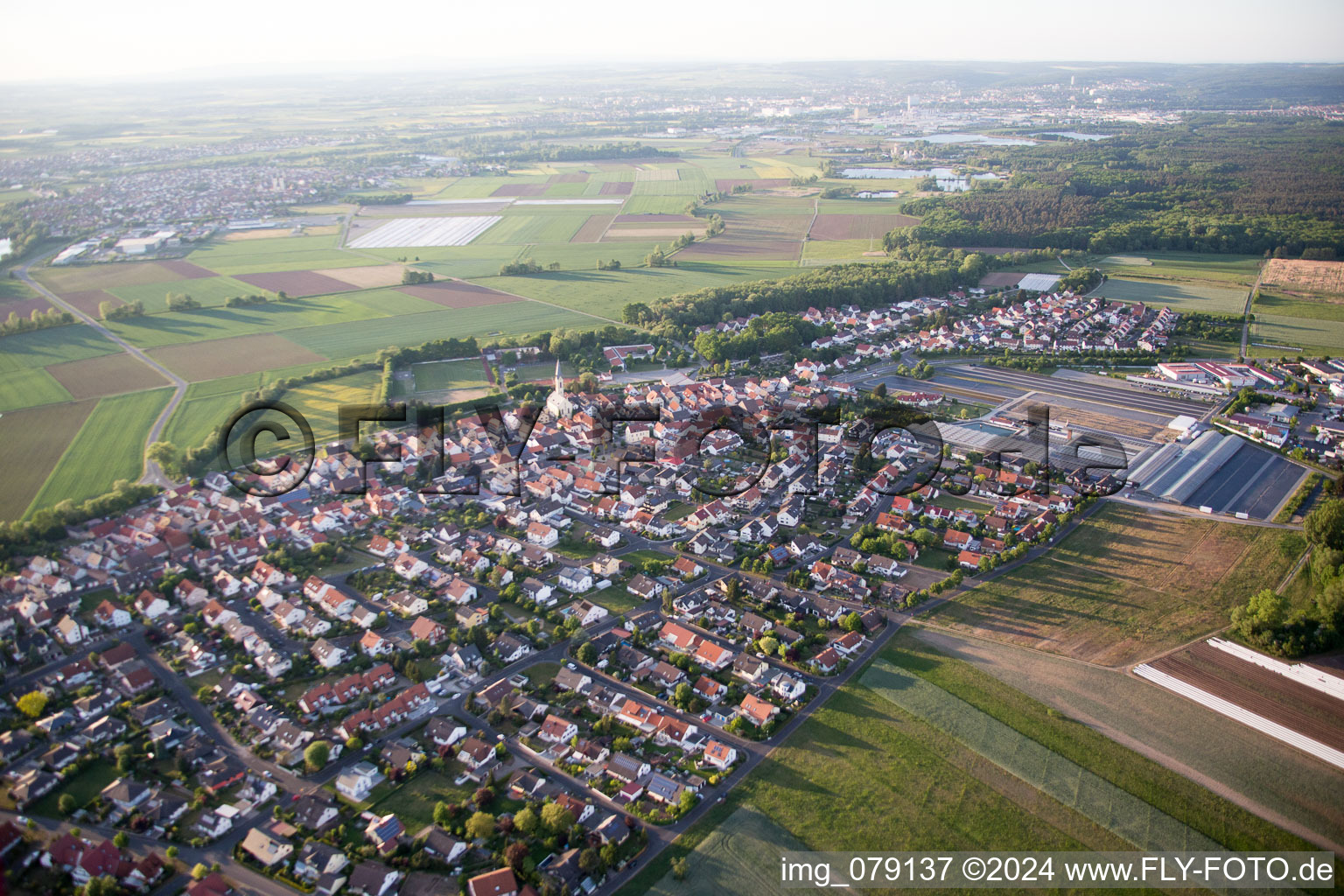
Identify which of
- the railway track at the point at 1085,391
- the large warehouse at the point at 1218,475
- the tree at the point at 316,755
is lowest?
the tree at the point at 316,755

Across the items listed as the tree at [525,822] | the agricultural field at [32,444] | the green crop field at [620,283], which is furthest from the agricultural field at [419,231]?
the tree at [525,822]

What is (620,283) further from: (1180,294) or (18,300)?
(18,300)

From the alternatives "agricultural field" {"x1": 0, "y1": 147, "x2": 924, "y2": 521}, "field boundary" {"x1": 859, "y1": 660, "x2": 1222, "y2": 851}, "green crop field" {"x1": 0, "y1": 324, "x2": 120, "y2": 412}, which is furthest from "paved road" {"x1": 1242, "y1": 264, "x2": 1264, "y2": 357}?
"green crop field" {"x1": 0, "y1": 324, "x2": 120, "y2": 412}

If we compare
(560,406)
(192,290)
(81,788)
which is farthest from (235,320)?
(81,788)

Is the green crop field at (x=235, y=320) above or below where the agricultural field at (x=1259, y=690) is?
above

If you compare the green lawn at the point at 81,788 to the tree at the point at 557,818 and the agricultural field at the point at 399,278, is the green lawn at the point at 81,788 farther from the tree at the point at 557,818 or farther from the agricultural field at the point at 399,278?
the agricultural field at the point at 399,278

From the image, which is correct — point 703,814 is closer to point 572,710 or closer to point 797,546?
point 572,710

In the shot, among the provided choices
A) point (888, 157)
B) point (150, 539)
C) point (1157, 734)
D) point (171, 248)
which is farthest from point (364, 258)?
point (888, 157)
